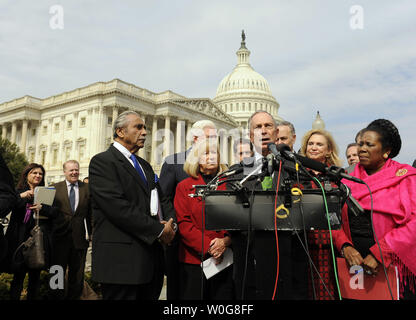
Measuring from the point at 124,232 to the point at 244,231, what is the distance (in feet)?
3.96

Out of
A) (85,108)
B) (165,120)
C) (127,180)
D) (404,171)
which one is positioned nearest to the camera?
(404,171)

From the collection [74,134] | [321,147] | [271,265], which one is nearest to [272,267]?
[271,265]

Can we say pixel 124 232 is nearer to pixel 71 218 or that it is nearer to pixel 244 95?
pixel 71 218

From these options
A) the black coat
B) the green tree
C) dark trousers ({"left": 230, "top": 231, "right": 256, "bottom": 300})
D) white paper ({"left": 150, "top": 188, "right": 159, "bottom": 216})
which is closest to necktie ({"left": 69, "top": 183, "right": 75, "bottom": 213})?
the black coat

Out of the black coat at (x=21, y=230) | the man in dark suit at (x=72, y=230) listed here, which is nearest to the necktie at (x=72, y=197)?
the man in dark suit at (x=72, y=230)

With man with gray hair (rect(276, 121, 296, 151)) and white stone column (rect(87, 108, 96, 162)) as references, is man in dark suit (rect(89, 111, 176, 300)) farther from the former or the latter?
white stone column (rect(87, 108, 96, 162))

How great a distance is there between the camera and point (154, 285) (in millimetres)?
3555

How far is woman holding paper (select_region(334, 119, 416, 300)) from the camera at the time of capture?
2881 mm

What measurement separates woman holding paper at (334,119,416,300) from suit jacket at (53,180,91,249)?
4.63 m
